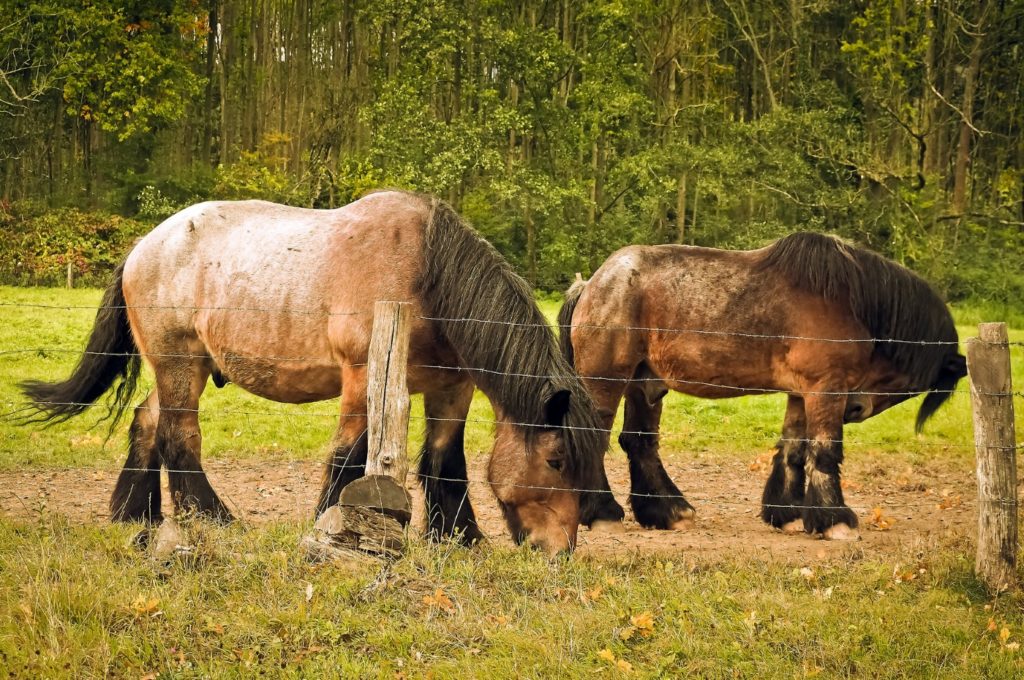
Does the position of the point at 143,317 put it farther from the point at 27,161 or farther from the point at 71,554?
the point at 27,161

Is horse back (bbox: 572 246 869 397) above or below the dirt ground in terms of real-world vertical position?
above

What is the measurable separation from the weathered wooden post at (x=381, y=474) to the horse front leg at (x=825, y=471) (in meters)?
3.21

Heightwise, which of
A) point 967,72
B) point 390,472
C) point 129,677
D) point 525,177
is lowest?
point 129,677

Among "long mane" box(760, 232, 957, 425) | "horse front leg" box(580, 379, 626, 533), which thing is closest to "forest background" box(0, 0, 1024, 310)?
"long mane" box(760, 232, 957, 425)

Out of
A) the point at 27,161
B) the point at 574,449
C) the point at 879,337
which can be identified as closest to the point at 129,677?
the point at 574,449

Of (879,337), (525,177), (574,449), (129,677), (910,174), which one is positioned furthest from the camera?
(525,177)

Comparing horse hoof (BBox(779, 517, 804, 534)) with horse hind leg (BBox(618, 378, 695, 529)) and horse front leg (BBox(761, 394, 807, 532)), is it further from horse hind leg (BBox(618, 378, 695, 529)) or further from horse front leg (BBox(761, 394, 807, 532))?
horse hind leg (BBox(618, 378, 695, 529))

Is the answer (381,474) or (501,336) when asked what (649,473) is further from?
(381,474)

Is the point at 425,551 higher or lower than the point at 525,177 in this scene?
lower

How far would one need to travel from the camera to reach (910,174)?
910 inches

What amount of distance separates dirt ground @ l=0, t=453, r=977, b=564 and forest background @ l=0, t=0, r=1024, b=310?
14.2m

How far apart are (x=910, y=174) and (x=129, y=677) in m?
22.4

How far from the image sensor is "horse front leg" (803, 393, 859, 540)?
7129 mm

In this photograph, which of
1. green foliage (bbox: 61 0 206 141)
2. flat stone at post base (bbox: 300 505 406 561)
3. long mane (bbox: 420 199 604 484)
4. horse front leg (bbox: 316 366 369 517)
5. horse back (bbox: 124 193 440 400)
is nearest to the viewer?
flat stone at post base (bbox: 300 505 406 561)
